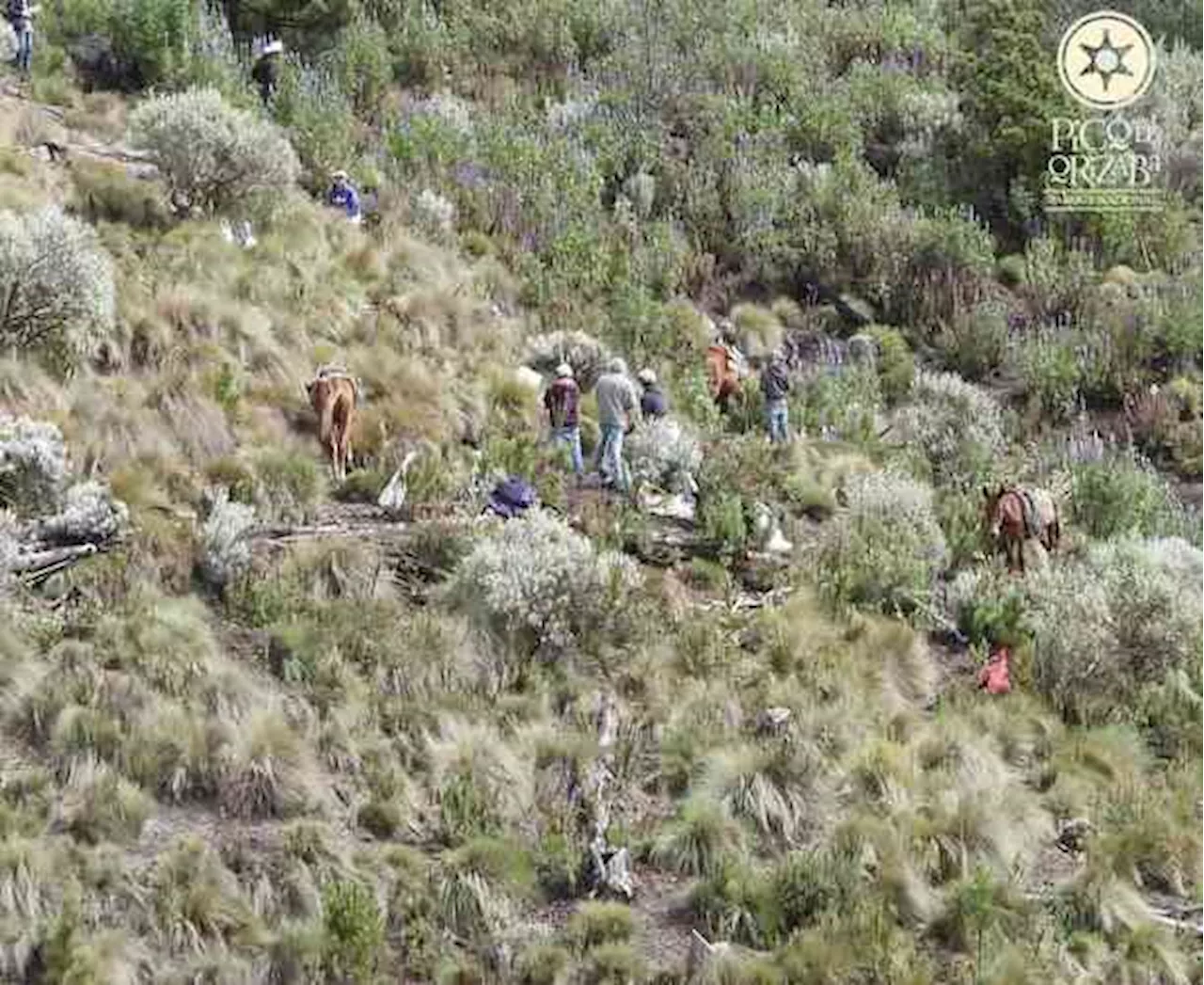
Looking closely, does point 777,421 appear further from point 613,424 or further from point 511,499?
point 511,499

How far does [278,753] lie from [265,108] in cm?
1210

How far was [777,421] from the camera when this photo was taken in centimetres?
1620

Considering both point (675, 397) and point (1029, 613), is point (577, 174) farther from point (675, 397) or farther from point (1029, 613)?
point (1029, 613)

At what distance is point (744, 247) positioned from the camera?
20.9 meters

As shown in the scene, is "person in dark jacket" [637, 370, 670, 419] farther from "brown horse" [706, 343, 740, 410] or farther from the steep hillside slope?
"brown horse" [706, 343, 740, 410]

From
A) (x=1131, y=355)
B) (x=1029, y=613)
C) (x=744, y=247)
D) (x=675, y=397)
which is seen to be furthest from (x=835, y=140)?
(x=1029, y=613)

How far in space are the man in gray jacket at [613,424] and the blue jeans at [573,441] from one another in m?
0.18

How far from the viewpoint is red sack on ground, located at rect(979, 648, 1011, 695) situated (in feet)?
39.2

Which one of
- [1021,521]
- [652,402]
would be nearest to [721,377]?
[652,402]

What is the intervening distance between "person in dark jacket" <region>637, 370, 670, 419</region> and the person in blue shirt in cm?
415

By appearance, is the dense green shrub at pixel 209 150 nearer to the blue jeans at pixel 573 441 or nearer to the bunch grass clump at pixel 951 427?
the blue jeans at pixel 573 441

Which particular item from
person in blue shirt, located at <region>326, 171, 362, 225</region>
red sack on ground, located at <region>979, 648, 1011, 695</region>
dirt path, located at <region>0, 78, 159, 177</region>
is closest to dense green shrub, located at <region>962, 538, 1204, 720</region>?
red sack on ground, located at <region>979, 648, 1011, 695</region>

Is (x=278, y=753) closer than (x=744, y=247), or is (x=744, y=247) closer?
(x=278, y=753)

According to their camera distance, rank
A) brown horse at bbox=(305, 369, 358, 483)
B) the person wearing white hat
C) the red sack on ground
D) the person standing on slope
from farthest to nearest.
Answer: the person standing on slope, the person wearing white hat, brown horse at bbox=(305, 369, 358, 483), the red sack on ground
